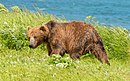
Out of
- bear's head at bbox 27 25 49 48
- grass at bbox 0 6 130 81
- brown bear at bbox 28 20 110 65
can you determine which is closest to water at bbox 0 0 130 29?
grass at bbox 0 6 130 81

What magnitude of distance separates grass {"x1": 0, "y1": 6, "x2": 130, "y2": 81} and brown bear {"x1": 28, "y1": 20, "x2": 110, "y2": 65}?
269mm

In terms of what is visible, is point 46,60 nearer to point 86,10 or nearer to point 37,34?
point 37,34

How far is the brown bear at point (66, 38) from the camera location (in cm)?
885

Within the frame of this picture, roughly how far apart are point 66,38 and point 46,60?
1.34 meters

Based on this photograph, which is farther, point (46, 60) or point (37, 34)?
point (37, 34)

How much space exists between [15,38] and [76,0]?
31.1m

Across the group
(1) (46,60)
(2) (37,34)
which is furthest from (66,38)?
(1) (46,60)

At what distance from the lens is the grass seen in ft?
22.4

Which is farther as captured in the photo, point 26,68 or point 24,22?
point 24,22

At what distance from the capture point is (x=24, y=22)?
12.0 meters

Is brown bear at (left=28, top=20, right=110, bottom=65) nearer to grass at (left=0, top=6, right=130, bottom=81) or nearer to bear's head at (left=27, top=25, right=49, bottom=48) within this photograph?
bear's head at (left=27, top=25, right=49, bottom=48)

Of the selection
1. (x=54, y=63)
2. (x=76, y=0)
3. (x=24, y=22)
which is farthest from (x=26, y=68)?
(x=76, y=0)

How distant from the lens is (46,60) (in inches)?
306

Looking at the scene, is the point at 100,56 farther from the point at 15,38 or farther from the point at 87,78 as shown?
the point at 87,78
